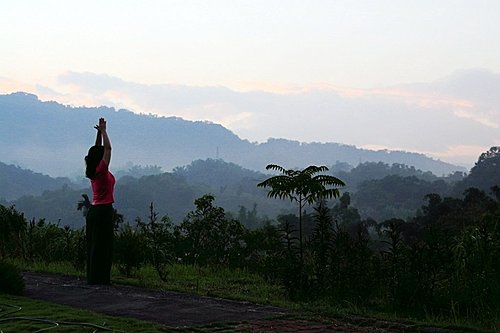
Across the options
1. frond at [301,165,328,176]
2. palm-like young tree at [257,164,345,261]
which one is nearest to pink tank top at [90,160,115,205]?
palm-like young tree at [257,164,345,261]

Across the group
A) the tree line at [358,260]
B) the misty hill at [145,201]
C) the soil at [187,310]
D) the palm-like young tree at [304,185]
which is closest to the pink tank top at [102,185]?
the soil at [187,310]

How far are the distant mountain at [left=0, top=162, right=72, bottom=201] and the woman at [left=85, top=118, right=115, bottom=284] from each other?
6619 inches

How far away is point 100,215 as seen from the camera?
9477 mm

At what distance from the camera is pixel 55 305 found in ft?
23.8

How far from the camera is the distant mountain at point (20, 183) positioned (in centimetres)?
17312

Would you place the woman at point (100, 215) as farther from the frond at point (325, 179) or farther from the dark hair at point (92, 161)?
the frond at point (325, 179)

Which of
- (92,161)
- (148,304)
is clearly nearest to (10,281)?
(148,304)

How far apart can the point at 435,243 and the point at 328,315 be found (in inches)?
66.6

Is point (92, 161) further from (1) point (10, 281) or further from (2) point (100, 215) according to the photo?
(1) point (10, 281)

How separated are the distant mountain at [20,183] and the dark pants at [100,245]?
168121 millimetres

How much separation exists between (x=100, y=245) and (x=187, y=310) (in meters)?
2.78

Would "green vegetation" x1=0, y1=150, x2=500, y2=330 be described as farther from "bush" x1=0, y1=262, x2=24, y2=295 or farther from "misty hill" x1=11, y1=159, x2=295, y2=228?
"misty hill" x1=11, y1=159, x2=295, y2=228

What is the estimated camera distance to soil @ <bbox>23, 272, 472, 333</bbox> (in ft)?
20.3

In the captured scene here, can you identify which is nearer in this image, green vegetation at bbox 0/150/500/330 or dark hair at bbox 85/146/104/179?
green vegetation at bbox 0/150/500/330
